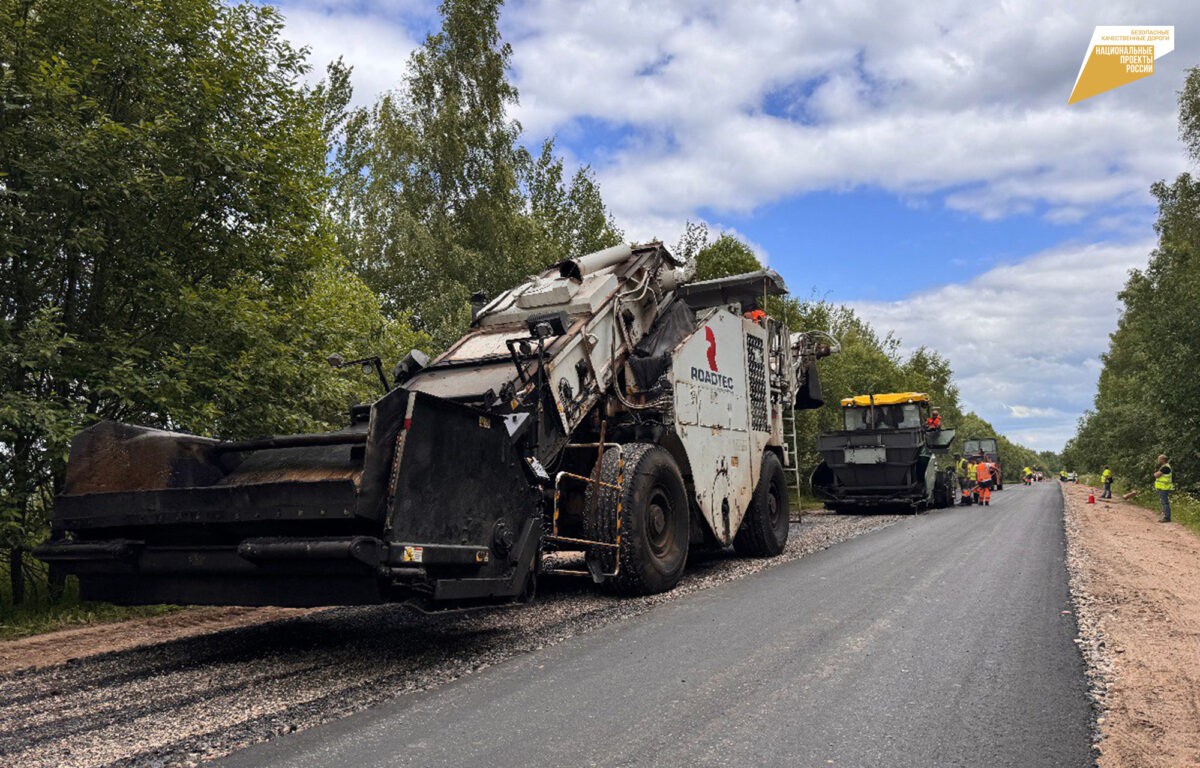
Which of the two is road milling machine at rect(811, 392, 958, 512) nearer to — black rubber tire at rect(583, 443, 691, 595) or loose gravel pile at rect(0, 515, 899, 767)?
black rubber tire at rect(583, 443, 691, 595)

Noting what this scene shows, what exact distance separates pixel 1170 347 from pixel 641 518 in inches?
842

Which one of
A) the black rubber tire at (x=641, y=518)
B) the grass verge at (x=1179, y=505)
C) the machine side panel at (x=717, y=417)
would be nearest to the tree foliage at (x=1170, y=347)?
the grass verge at (x=1179, y=505)

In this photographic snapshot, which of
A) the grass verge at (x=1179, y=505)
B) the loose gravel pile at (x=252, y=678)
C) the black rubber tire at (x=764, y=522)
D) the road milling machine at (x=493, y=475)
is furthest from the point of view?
the grass verge at (x=1179, y=505)

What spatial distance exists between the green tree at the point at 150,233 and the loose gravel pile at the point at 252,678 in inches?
94.2

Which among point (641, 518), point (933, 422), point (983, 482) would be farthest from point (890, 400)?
point (641, 518)

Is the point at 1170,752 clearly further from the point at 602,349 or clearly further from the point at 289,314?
the point at 289,314

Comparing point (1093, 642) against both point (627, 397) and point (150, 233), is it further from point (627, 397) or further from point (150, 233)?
point (150, 233)

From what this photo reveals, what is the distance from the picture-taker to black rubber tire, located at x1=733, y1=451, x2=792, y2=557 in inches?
372

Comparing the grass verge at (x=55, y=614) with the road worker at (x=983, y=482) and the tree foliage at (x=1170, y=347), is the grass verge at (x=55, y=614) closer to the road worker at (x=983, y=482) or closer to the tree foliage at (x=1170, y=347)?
the road worker at (x=983, y=482)

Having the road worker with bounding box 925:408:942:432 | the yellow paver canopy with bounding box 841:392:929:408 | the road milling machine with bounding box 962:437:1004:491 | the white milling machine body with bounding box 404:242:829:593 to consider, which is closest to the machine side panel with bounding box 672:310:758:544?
the white milling machine body with bounding box 404:242:829:593

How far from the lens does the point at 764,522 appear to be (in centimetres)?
948

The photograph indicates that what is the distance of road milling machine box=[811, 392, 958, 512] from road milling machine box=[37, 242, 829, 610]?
907 centimetres

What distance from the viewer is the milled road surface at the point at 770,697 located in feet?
10.9

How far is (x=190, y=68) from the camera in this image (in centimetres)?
806
